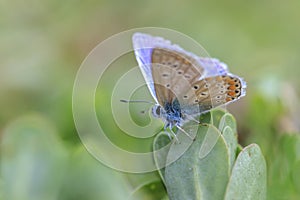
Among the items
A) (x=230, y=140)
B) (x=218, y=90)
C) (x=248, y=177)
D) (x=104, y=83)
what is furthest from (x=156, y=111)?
(x=104, y=83)

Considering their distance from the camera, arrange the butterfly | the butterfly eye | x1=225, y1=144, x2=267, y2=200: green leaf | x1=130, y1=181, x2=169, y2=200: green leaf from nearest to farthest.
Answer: x1=225, y1=144, x2=267, y2=200: green leaf
x1=130, y1=181, x2=169, y2=200: green leaf
the butterfly
the butterfly eye

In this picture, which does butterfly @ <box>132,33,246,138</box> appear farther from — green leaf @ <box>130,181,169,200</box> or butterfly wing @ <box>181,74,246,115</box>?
green leaf @ <box>130,181,169,200</box>

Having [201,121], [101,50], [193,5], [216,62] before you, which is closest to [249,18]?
[193,5]

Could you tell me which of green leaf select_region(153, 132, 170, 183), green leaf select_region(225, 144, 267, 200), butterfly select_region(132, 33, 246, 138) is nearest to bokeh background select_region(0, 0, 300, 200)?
green leaf select_region(153, 132, 170, 183)

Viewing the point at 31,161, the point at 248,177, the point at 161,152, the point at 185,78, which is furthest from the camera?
the point at 31,161

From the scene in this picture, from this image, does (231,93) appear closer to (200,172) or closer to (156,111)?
(156,111)

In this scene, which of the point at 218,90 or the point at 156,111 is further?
the point at 156,111
